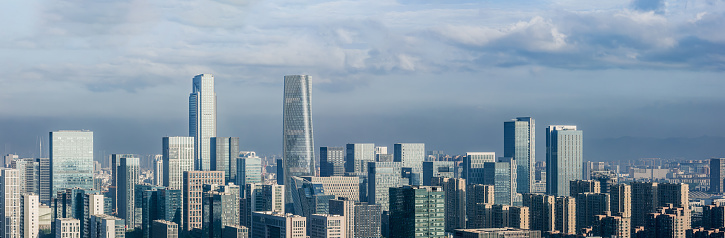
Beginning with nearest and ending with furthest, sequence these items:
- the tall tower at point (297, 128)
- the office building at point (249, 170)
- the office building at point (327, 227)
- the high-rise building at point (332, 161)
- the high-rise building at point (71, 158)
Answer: the office building at point (327, 227) < the tall tower at point (297, 128) < the high-rise building at point (71, 158) < the office building at point (249, 170) < the high-rise building at point (332, 161)

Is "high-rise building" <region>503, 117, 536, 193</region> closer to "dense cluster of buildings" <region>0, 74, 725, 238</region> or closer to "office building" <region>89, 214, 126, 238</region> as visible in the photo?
"dense cluster of buildings" <region>0, 74, 725, 238</region>

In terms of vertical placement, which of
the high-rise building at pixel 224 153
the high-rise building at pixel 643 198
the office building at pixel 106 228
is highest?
the high-rise building at pixel 224 153

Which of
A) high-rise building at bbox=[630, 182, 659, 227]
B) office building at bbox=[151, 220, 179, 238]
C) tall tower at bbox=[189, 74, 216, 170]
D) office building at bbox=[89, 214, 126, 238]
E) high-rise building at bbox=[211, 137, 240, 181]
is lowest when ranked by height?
office building at bbox=[151, 220, 179, 238]

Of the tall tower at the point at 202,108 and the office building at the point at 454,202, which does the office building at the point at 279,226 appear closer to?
the office building at the point at 454,202

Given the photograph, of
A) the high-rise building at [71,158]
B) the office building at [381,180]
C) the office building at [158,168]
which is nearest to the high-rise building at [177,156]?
the office building at [158,168]

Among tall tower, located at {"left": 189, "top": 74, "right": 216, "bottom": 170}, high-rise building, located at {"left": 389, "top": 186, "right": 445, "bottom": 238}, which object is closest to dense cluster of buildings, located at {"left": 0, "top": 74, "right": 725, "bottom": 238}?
high-rise building, located at {"left": 389, "top": 186, "right": 445, "bottom": 238}

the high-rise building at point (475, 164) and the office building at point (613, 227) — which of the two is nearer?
the office building at point (613, 227)
